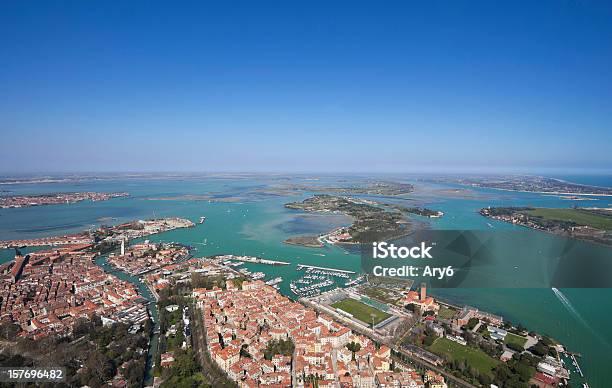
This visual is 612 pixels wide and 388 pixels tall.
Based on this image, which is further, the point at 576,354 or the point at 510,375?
the point at 576,354

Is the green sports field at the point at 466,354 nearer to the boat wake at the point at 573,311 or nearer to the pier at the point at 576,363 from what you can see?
the pier at the point at 576,363

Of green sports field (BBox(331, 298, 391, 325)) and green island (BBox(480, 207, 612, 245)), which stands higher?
green island (BBox(480, 207, 612, 245))

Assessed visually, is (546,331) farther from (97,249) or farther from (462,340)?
(97,249)

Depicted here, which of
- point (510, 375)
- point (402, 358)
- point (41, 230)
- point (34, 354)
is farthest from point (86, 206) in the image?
point (510, 375)

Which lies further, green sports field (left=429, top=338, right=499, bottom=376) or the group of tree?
the group of tree

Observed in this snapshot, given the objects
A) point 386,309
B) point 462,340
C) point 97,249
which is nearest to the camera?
point 462,340

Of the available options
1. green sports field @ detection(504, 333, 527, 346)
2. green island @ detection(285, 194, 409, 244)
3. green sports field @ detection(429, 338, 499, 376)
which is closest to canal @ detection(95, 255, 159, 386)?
green sports field @ detection(429, 338, 499, 376)
